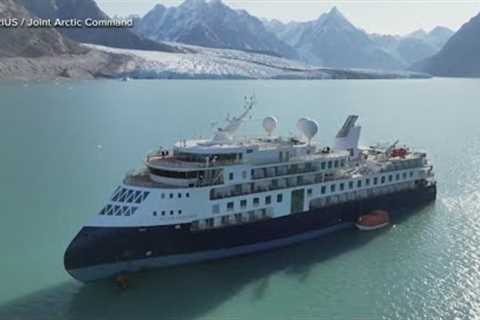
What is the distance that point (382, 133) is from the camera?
301 ft

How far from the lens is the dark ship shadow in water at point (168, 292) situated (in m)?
27.2

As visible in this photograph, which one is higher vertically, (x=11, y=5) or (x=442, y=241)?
(x=11, y=5)

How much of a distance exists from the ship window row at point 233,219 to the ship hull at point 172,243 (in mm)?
326

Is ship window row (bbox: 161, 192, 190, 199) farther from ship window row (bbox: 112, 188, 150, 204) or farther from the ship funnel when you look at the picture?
the ship funnel

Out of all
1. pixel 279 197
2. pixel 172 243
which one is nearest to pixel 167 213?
pixel 172 243

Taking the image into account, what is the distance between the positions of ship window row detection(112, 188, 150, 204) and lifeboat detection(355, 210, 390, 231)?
58.9ft

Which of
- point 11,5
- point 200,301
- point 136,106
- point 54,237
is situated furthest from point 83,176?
point 11,5

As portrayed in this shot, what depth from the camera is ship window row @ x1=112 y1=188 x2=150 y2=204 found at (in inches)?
1231

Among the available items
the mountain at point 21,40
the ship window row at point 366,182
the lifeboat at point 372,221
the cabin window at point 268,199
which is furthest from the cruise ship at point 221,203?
the mountain at point 21,40

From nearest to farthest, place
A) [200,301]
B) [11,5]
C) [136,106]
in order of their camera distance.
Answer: [200,301]
[136,106]
[11,5]

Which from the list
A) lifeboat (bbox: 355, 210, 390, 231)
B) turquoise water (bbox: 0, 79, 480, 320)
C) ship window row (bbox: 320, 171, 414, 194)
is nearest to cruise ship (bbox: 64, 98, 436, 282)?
ship window row (bbox: 320, 171, 414, 194)

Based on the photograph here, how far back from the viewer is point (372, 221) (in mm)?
41000

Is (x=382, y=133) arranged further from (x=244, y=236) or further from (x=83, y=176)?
(x=244, y=236)

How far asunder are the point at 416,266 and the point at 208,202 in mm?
14346
